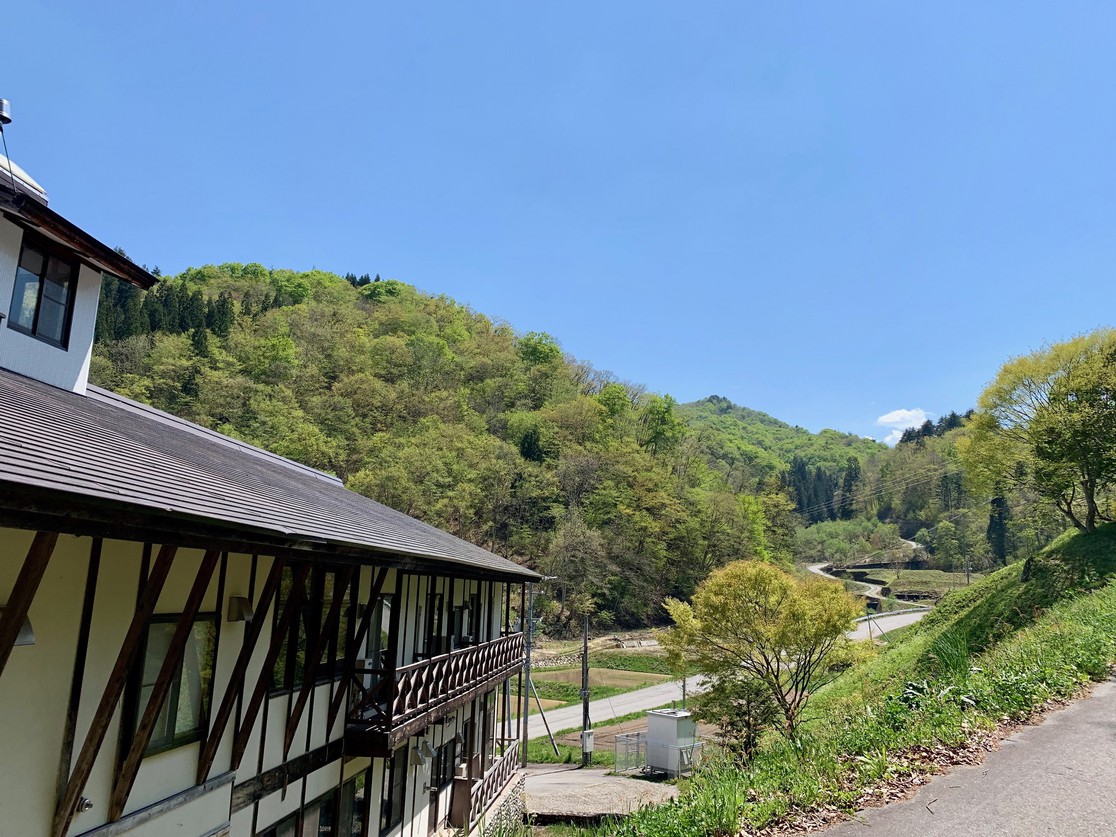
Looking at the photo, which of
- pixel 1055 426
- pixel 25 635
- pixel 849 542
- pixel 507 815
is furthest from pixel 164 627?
pixel 849 542

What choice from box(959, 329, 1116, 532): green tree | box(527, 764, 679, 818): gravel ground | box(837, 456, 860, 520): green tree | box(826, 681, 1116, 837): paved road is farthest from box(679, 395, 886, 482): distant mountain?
box(826, 681, 1116, 837): paved road

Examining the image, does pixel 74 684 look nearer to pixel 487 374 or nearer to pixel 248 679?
pixel 248 679

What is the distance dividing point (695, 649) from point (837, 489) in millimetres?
113222

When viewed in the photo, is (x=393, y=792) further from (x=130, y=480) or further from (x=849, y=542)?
(x=849, y=542)

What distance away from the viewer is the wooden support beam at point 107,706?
466cm

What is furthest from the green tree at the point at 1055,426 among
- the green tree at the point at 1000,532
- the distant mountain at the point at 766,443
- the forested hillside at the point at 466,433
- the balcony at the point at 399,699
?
the distant mountain at the point at 766,443

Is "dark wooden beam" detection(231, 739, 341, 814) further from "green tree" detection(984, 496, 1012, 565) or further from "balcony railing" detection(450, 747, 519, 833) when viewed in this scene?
"green tree" detection(984, 496, 1012, 565)

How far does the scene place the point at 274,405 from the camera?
1941 inches

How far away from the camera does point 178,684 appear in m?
6.01

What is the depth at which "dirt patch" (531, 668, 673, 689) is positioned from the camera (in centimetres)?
Result: 4225

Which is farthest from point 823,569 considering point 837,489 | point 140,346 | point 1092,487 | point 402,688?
point 402,688

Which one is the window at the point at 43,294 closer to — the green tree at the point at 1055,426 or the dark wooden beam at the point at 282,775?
the dark wooden beam at the point at 282,775

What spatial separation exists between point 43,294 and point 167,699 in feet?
21.2

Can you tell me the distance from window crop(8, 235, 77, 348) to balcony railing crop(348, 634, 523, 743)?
21.3 feet
